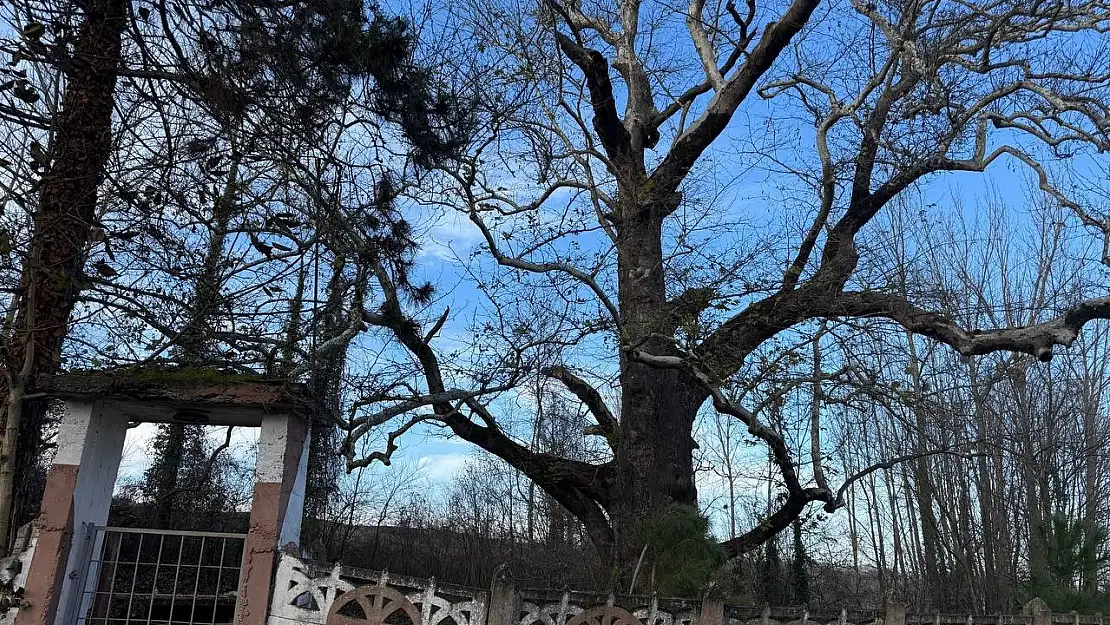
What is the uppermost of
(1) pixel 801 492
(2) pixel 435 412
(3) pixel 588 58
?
(3) pixel 588 58

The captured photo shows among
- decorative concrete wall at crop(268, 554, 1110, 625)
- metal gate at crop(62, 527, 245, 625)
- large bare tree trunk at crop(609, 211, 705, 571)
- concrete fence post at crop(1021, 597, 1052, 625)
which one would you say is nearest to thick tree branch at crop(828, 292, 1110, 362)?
large bare tree trunk at crop(609, 211, 705, 571)

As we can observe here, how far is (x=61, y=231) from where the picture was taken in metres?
6.68

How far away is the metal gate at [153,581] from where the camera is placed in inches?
244

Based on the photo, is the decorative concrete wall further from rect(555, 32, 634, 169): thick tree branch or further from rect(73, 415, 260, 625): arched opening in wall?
rect(555, 32, 634, 169): thick tree branch

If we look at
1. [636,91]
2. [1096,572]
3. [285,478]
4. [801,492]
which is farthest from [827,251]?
[285,478]

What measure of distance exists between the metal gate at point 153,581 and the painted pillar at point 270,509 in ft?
0.67

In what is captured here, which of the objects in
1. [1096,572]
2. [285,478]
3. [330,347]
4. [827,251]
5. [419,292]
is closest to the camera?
[285,478]

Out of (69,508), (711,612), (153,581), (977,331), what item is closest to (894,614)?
(711,612)

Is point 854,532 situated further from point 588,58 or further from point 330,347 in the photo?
point 330,347

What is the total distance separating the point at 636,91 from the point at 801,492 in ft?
23.8

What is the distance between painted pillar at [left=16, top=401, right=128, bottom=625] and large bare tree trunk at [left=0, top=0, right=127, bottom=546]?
0.49 metres

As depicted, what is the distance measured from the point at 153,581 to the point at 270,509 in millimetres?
1873

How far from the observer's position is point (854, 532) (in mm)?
22438

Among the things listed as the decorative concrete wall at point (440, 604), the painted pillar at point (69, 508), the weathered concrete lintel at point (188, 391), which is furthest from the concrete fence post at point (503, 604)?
the painted pillar at point (69, 508)
